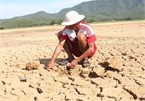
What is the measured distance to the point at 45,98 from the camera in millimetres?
3098

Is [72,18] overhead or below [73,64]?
overhead

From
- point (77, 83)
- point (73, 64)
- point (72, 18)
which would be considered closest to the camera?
point (77, 83)

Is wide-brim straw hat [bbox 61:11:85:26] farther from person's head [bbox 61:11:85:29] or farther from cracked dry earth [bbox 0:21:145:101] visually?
cracked dry earth [bbox 0:21:145:101]

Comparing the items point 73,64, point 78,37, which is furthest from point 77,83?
point 78,37

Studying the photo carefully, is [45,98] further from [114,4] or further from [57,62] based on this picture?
[114,4]

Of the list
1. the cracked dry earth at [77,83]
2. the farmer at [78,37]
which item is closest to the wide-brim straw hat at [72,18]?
the farmer at [78,37]

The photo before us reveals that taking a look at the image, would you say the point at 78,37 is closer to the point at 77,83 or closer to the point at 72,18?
the point at 72,18

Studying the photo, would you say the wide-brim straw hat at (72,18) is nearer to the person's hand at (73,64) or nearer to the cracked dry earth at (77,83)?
the person's hand at (73,64)

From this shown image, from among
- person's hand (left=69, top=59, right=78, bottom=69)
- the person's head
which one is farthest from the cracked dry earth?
the person's head

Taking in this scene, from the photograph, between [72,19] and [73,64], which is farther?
[73,64]

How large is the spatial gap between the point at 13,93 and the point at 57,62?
4.63 feet

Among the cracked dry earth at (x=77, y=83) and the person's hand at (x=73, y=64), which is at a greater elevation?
the person's hand at (x=73, y=64)

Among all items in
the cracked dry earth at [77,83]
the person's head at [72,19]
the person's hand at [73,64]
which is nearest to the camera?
the cracked dry earth at [77,83]

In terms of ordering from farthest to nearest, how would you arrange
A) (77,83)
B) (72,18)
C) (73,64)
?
(73,64)
(72,18)
(77,83)
